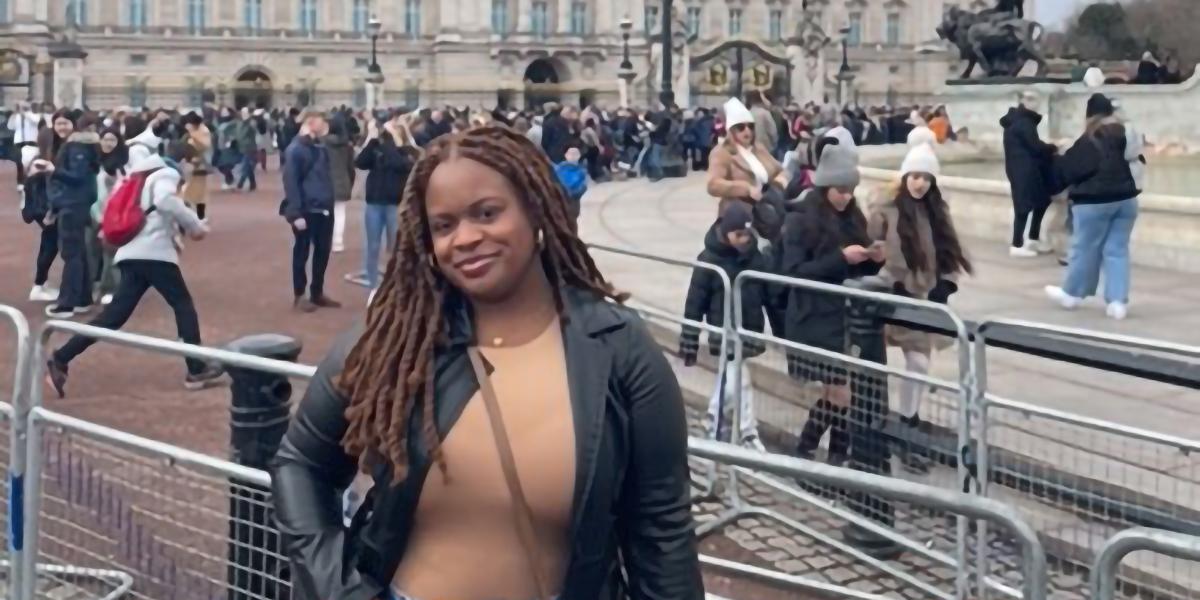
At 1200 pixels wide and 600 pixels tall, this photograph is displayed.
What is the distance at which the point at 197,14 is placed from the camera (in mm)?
70125

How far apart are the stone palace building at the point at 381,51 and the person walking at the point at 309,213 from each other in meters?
50.2

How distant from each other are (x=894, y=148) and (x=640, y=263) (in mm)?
14627

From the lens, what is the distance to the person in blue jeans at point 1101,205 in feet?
34.9

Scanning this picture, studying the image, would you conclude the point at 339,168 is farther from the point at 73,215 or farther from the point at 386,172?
the point at 73,215

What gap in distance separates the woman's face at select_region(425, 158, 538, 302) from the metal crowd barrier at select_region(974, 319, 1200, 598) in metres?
3.04

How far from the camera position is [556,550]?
249 centimetres

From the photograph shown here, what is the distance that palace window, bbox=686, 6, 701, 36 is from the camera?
258ft

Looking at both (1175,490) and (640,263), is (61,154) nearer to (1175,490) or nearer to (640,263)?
(640,263)

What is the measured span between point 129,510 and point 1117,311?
826 centimetres

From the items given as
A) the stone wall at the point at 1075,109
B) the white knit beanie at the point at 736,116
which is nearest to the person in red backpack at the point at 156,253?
the white knit beanie at the point at 736,116

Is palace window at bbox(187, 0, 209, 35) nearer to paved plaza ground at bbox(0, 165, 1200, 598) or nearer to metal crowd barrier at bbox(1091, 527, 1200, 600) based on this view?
paved plaza ground at bbox(0, 165, 1200, 598)

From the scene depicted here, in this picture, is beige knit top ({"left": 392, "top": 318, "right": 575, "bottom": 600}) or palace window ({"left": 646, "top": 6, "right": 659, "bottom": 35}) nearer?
beige knit top ({"left": 392, "top": 318, "right": 575, "bottom": 600})

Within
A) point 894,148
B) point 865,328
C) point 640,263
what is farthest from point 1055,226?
point 894,148

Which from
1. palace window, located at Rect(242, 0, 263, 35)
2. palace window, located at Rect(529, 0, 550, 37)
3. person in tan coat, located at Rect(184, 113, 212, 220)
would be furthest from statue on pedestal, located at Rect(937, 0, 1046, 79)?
palace window, located at Rect(242, 0, 263, 35)
